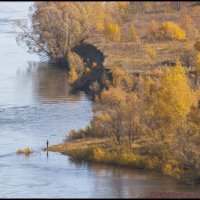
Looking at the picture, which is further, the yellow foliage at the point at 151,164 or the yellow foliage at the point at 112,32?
the yellow foliage at the point at 112,32

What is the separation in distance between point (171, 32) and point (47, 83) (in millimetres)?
13994

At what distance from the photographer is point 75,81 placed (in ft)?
145

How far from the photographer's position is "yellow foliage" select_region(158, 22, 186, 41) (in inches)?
2157

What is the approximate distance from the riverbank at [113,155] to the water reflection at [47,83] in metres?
10.1

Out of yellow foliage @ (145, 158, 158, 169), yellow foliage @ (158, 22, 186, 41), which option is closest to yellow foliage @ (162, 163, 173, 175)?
yellow foliage @ (145, 158, 158, 169)

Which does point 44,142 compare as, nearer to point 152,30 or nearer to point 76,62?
point 76,62

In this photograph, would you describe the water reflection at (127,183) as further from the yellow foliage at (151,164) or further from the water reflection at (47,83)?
the water reflection at (47,83)

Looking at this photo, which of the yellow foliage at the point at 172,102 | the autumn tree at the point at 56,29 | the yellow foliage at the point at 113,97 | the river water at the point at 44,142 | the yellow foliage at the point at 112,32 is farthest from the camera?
the yellow foliage at the point at 112,32

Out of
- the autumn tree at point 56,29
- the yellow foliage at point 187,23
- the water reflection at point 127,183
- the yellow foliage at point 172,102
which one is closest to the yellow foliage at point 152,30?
Answer: the yellow foliage at point 187,23

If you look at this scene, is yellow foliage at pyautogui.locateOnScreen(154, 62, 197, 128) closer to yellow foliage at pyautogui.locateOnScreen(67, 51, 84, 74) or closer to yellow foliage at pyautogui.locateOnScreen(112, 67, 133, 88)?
yellow foliage at pyautogui.locateOnScreen(112, 67, 133, 88)

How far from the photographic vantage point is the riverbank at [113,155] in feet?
83.4

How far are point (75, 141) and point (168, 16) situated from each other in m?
34.7

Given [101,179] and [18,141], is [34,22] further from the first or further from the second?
[101,179]

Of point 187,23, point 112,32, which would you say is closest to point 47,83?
point 112,32
